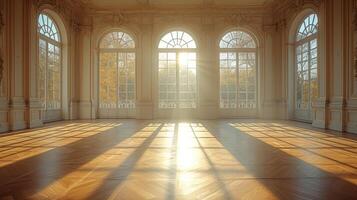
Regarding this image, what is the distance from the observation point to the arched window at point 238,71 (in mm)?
12305

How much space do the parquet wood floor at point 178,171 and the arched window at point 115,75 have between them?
7.31m

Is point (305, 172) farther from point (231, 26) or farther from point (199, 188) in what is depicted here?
point (231, 26)

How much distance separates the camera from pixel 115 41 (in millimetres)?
12359

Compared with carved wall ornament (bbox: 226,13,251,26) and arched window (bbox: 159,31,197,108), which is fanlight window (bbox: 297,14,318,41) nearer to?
carved wall ornament (bbox: 226,13,251,26)

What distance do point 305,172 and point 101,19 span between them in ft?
35.8

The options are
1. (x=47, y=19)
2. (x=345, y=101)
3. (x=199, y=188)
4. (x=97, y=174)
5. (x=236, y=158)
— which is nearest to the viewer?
(x=199, y=188)

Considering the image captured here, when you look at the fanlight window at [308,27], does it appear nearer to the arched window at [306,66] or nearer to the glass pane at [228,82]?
the arched window at [306,66]

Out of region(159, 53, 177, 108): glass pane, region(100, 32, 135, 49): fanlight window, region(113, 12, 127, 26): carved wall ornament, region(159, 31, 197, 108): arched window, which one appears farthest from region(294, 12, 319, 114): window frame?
region(113, 12, 127, 26): carved wall ornament

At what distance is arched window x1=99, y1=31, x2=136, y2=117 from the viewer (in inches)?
485

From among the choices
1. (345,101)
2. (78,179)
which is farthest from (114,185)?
(345,101)

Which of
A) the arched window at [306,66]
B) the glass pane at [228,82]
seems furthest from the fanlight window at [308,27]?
the glass pane at [228,82]

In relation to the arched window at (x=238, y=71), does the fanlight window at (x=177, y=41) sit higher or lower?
higher

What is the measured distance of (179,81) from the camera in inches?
486

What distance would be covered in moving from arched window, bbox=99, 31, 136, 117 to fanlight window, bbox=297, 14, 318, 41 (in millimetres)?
6621
